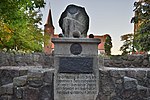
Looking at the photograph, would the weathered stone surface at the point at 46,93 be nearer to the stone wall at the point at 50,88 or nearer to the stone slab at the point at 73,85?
the stone wall at the point at 50,88

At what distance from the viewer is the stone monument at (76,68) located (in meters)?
5.43

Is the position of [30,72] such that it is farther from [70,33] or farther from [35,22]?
[35,22]

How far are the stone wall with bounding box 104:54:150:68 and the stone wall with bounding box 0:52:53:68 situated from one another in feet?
8.21

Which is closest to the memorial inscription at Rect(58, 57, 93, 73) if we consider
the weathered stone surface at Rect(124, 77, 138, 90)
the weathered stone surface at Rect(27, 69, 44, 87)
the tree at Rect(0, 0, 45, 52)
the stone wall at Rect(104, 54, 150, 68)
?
the weathered stone surface at Rect(27, 69, 44, 87)

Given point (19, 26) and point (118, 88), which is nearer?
point (118, 88)

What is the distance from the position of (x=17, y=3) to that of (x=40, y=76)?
3121 mm

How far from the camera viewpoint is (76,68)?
5.45 meters

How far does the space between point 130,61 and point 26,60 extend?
439 centimetres

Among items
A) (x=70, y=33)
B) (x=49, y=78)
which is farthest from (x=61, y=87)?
(x=70, y=33)

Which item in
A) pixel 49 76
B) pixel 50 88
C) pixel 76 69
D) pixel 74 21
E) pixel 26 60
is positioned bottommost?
pixel 50 88

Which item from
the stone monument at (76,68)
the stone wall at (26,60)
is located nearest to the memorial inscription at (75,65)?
the stone monument at (76,68)

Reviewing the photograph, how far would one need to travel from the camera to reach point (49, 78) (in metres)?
5.54

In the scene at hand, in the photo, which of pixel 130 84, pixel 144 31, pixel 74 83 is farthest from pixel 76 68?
pixel 144 31

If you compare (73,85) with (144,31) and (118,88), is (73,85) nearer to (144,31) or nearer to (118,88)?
(118,88)
